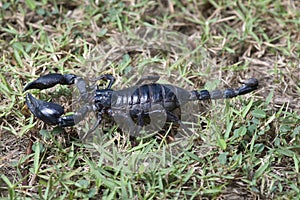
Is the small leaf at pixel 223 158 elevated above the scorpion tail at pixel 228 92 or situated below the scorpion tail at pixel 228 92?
below

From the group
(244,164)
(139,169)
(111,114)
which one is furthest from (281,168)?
(111,114)

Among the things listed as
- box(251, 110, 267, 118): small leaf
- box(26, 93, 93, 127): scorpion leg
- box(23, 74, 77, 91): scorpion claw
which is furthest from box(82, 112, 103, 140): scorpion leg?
box(251, 110, 267, 118): small leaf

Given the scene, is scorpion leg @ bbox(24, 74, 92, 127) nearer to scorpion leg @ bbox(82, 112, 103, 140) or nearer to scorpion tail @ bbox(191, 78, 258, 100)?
scorpion leg @ bbox(82, 112, 103, 140)

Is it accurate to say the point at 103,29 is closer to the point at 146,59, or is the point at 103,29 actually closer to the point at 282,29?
the point at 146,59

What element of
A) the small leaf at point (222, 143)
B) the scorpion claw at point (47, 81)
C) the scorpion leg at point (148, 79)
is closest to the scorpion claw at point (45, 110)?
the scorpion claw at point (47, 81)

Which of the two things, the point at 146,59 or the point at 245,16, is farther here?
the point at 245,16

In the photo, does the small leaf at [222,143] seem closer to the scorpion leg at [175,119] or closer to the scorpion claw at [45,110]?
the scorpion leg at [175,119]

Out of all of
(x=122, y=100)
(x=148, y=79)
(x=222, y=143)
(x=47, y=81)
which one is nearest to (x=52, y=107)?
(x=47, y=81)
